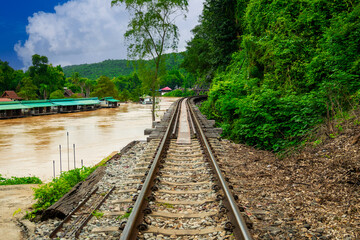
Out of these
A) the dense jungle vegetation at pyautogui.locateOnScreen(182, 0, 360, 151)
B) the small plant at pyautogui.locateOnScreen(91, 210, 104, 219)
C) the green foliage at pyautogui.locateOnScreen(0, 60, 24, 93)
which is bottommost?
the small plant at pyautogui.locateOnScreen(91, 210, 104, 219)

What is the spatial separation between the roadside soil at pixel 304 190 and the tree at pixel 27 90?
238 ft

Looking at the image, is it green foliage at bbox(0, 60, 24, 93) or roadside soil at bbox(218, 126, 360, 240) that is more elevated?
green foliage at bbox(0, 60, 24, 93)

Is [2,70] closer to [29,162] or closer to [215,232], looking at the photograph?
[29,162]

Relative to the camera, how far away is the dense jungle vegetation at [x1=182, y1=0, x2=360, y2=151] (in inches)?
294

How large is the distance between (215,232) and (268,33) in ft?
43.8

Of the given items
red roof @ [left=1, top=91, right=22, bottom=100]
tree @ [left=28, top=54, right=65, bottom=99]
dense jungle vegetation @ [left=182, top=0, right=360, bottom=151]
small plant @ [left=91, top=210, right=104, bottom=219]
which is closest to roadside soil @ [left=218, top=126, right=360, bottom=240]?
dense jungle vegetation @ [left=182, top=0, right=360, bottom=151]

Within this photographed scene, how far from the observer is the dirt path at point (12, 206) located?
4.23 m

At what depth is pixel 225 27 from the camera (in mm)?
23109

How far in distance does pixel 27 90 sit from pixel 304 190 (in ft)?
246

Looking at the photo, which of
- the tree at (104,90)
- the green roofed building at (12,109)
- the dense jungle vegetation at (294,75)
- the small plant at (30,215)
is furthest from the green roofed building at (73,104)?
the small plant at (30,215)

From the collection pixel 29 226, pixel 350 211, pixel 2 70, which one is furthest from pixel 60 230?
pixel 2 70

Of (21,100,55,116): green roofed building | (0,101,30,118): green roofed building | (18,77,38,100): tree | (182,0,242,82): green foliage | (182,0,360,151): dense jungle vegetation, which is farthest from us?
(18,77,38,100): tree

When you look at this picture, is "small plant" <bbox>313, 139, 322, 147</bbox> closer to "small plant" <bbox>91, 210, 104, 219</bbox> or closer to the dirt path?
"small plant" <bbox>91, 210, 104, 219</bbox>

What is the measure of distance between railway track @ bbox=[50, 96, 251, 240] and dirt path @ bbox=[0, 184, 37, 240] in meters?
1.18
